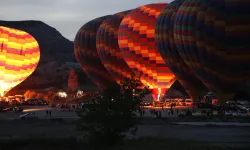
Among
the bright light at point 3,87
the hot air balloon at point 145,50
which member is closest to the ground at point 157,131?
the hot air balloon at point 145,50

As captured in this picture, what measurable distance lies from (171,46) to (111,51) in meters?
13.2

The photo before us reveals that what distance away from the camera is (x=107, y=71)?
64938 millimetres

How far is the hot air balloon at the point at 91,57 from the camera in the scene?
6519 cm

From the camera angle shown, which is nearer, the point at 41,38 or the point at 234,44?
the point at 234,44

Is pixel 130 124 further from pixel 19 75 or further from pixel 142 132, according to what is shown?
pixel 19 75

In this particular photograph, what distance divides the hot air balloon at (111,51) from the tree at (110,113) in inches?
→ 1473

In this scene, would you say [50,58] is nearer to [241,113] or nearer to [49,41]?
[49,41]

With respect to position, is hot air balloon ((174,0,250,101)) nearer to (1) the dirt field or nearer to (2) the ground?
(2) the ground

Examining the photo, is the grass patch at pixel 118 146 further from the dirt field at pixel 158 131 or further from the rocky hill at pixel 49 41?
the rocky hill at pixel 49 41

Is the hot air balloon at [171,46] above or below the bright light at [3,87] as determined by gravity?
above

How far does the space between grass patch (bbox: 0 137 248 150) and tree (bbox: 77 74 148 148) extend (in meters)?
0.76

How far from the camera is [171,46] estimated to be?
4797 cm

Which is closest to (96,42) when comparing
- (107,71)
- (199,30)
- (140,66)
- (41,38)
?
(107,71)

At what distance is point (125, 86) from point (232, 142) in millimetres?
6490
